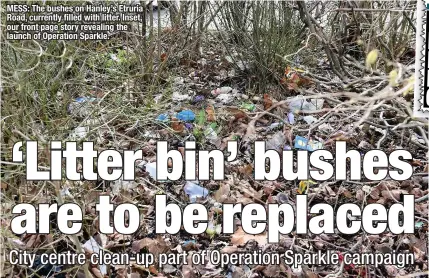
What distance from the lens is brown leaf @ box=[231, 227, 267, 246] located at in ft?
4.64

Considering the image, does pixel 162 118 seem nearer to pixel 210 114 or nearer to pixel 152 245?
pixel 210 114

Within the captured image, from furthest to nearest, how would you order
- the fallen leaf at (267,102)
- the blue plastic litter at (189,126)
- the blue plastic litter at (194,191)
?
the fallen leaf at (267,102), the blue plastic litter at (189,126), the blue plastic litter at (194,191)

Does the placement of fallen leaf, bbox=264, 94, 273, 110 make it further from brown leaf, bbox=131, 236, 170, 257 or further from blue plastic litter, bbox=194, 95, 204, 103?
brown leaf, bbox=131, 236, 170, 257

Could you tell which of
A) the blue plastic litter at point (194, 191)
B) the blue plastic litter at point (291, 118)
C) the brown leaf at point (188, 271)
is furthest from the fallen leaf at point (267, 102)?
the brown leaf at point (188, 271)

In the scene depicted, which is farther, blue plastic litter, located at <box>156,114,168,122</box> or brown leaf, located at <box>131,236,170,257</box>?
blue plastic litter, located at <box>156,114,168,122</box>

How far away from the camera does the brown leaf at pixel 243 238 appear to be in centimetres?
141

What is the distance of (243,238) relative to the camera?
4.67 ft

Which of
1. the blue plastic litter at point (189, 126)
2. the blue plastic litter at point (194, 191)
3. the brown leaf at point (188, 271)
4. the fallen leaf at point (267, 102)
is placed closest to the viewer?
the brown leaf at point (188, 271)

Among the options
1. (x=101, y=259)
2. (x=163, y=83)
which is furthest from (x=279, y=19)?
(x=101, y=259)

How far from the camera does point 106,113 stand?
5.95 ft

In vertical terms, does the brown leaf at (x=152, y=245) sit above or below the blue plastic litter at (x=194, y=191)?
below

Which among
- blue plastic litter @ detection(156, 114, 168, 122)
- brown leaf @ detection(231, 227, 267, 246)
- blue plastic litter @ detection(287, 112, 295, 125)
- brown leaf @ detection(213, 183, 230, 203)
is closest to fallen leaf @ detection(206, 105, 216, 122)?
blue plastic litter @ detection(156, 114, 168, 122)

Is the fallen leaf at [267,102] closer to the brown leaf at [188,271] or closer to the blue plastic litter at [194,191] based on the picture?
the blue plastic litter at [194,191]

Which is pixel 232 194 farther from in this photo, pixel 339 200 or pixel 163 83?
pixel 163 83
